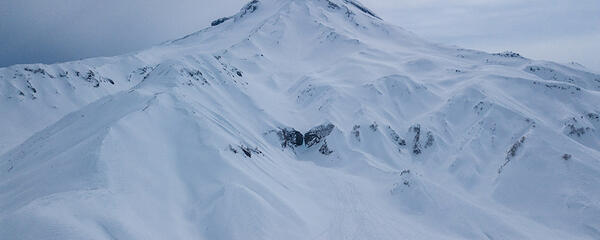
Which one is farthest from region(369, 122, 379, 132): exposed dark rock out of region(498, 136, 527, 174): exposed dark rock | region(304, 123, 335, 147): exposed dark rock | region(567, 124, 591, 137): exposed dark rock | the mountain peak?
the mountain peak

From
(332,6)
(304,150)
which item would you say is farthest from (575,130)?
(332,6)

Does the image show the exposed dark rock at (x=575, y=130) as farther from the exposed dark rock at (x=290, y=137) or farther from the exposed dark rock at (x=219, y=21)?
the exposed dark rock at (x=219, y=21)

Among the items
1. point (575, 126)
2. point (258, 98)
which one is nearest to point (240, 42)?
point (258, 98)

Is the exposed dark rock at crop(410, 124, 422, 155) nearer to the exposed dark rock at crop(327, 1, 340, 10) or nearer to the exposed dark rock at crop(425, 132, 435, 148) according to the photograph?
the exposed dark rock at crop(425, 132, 435, 148)

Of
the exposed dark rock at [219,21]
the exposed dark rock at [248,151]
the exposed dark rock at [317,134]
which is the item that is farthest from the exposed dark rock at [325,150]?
the exposed dark rock at [219,21]

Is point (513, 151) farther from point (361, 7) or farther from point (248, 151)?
point (361, 7)

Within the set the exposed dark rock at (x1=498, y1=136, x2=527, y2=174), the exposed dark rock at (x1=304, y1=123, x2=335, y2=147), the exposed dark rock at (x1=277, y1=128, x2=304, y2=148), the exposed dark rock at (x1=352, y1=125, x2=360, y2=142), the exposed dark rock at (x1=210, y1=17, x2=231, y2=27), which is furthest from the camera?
the exposed dark rock at (x1=210, y1=17, x2=231, y2=27)
